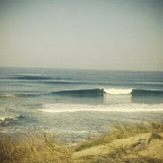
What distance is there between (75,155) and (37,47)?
3.59ft

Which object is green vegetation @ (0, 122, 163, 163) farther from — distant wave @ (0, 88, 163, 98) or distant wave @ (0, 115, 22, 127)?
distant wave @ (0, 88, 163, 98)

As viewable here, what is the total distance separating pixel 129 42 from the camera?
2.65m

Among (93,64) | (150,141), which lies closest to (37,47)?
(93,64)

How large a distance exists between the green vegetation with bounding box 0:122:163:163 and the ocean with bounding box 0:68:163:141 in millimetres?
78

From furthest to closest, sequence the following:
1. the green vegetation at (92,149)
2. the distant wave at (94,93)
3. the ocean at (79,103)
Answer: the distant wave at (94,93) < the ocean at (79,103) < the green vegetation at (92,149)

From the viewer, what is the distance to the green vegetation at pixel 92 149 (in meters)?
2.27

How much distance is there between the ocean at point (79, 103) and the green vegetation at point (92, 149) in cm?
8

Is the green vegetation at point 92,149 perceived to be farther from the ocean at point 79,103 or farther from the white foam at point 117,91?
the white foam at point 117,91

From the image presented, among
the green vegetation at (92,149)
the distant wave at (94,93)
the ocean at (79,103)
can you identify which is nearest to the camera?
the green vegetation at (92,149)

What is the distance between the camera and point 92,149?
231cm

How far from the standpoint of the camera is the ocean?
2422 mm

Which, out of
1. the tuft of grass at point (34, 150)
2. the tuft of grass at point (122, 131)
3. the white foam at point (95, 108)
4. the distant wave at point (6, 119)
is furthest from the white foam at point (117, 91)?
the distant wave at point (6, 119)

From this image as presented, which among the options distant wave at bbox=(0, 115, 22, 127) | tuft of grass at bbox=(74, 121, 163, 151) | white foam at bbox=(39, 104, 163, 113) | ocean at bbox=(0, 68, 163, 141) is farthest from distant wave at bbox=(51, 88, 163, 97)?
distant wave at bbox=(0, 115, 22, 127)

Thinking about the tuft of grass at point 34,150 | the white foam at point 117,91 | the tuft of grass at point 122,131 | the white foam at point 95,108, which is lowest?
the tuft of grass at point 34,150
